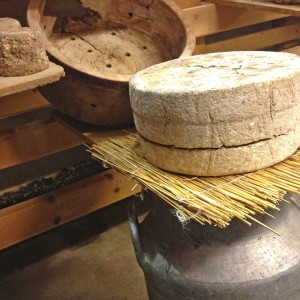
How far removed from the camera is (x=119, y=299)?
214cm

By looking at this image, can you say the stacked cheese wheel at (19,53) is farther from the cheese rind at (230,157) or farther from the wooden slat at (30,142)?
the wooden slat at (30,142)

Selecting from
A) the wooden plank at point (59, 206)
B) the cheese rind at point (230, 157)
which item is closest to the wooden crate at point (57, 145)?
the wooden plank at point (59, 206)

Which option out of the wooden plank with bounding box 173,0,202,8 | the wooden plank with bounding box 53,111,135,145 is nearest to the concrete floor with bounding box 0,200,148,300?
the wooden plank with bounding box 53,111,135,145

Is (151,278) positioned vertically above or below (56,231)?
above

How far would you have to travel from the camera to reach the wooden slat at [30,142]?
87.5 inches

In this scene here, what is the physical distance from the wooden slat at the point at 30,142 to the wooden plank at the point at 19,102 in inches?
4.7

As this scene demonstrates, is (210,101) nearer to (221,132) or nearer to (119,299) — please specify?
(221,132)

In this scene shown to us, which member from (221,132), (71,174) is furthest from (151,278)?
(71,174)

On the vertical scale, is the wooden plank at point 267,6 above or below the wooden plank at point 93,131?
above

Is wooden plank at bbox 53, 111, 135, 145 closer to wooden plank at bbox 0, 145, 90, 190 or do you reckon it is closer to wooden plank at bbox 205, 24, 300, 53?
wooden plank at bbox 0, 145, 90, 190

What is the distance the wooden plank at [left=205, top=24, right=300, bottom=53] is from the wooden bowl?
2.77 ft

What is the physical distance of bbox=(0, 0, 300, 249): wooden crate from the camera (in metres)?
2.22

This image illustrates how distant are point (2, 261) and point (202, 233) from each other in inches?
64.6

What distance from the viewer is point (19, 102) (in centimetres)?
228
